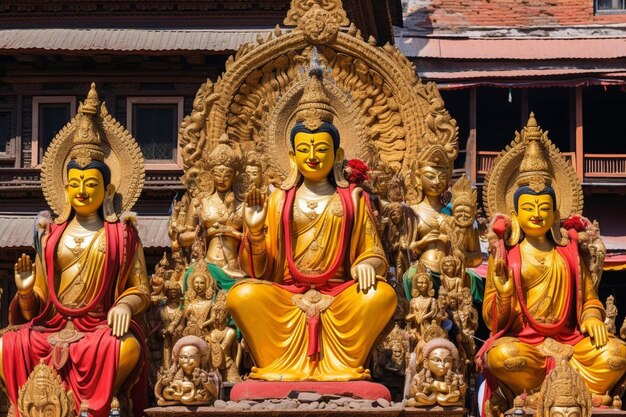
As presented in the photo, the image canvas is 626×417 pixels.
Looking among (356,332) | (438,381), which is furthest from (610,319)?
(356,332)

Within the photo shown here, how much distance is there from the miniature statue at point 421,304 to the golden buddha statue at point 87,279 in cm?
259

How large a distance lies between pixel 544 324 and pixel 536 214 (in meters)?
1.10

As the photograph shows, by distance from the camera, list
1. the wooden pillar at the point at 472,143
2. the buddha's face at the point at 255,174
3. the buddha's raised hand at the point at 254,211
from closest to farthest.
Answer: the buddha's raised hand at the point at 254,211, the buddha's face at the point at 255,174, the wooden pillar at the point at 472,143

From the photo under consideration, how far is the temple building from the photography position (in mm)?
30812

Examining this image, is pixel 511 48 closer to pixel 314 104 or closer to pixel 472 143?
pixel 472 143

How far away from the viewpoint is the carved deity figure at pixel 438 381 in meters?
17.6

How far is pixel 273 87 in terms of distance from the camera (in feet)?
67.5

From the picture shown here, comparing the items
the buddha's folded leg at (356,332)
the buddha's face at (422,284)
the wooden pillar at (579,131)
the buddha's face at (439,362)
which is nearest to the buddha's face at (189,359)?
the buddha's folded leg at (356,332)

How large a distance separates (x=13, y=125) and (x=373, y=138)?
12724 mm

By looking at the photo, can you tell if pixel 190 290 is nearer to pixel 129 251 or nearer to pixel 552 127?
pixel 129 251

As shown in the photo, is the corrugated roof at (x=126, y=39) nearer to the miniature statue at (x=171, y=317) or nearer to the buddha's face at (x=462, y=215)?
the buddha's face at (x=462, y=215)

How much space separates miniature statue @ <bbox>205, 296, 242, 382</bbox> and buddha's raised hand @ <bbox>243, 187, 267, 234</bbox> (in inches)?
40.4

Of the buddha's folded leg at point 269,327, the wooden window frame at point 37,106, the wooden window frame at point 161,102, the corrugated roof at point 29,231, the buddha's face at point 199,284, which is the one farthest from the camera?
the wooden window frame at point 37,106

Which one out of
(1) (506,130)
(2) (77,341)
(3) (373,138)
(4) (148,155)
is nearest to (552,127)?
(1) (506,130)
